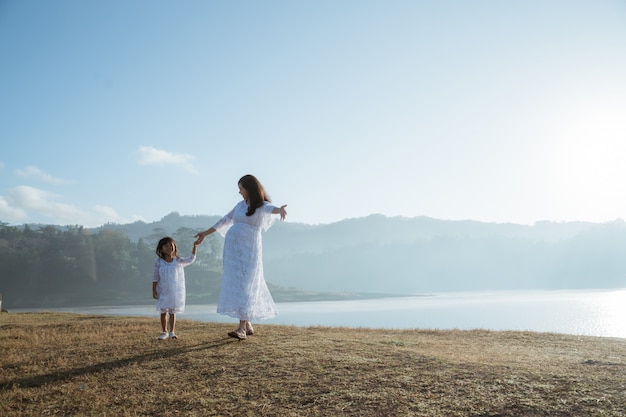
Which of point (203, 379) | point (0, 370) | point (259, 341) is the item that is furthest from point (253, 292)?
point (0, 370)

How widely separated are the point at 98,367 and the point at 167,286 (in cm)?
236

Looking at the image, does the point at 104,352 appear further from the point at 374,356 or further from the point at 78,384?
the point at 374,356

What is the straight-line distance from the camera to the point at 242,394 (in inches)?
233

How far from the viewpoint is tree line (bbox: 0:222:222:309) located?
93.8 m

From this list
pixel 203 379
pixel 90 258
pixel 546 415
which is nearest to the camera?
pixel 546 415

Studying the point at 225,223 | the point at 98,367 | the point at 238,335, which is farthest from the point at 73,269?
the point at 98,367

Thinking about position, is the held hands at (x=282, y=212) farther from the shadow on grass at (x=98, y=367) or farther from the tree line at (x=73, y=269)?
the tree line at (x=73, y=269)

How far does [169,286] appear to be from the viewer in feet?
31.0

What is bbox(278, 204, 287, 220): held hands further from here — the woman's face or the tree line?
the tree line

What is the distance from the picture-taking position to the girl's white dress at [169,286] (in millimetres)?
9422

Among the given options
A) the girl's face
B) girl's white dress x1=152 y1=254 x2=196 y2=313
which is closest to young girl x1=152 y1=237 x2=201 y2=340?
girl's white dress x1=152 y1=254 x2=196 y2=313

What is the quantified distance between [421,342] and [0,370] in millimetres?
7489

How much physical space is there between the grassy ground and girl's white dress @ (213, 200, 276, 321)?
59 centimetres

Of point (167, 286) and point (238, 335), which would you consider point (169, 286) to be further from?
point (238, 335)
